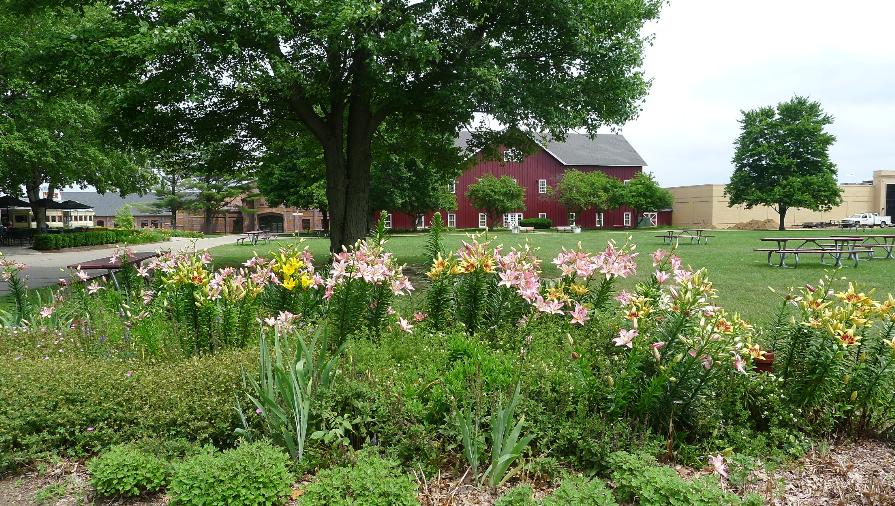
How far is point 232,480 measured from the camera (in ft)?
8.31

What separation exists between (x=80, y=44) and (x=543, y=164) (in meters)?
46.8

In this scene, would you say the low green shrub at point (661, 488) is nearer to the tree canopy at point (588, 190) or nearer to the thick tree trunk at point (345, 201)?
the thick tree trunk at point (345, 201)

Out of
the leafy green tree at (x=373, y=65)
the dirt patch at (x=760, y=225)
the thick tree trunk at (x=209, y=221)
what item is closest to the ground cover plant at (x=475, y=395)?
the leafy green tree at (x=373, y=65)

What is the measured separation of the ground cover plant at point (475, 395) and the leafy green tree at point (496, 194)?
44.6 metres

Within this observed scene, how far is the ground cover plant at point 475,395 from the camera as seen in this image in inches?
109

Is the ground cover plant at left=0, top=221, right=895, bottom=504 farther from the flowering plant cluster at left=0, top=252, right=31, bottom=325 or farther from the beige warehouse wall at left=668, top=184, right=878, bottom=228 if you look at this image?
the beige warehouse wall at left=668, top=184, right=878, bottom=228

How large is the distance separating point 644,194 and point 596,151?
7.87 m

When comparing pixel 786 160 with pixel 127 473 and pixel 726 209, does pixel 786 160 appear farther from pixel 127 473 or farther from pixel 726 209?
pixel 127 473

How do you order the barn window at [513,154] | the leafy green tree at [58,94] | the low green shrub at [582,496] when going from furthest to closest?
the barn window at [513,154]
the leafy green tree at [58,94]
the low green shrub at [582,496]

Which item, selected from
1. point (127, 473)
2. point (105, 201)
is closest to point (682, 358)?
point (127, 473)

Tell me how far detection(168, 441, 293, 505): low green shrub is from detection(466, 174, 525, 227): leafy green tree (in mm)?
46222

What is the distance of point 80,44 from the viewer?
10672mm

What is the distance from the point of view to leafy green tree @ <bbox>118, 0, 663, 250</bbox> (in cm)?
1024

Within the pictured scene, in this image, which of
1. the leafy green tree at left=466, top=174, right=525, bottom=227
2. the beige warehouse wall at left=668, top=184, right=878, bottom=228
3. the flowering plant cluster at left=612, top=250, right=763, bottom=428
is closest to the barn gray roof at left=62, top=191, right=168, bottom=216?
the leafy green tree at left=466, top=174, right=525, bottom=227
